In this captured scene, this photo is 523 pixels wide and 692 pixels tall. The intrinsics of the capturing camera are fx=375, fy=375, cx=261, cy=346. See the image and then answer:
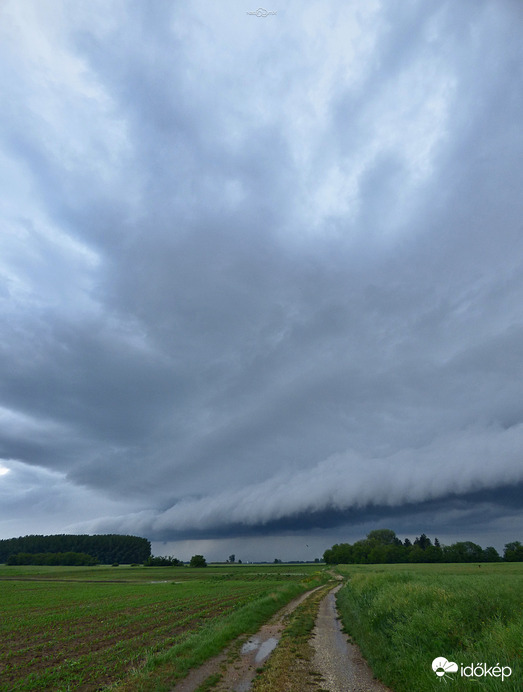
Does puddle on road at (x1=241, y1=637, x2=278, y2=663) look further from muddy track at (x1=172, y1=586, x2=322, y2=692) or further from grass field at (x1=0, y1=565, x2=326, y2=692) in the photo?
grass field at (x1=0, y1=565, x2=326, y2=692)

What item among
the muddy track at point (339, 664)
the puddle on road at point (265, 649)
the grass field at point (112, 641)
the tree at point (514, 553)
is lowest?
the muddy track at point (339, 664)

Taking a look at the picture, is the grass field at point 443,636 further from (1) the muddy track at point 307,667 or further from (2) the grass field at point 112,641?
(2) the grass field at point 112,641

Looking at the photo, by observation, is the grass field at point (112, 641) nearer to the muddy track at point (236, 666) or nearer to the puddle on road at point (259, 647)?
the muddy track at point (236, 666)

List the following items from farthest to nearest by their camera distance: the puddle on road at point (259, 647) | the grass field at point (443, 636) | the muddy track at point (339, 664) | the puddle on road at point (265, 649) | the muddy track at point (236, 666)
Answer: the puddle on road at point (259, 647)
the puddle on road at point (265, 649)
the muddy track at point (236, 666)
the muddy track at point (339, 664)
the grass field at point (443, 636)

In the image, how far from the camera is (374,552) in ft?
655

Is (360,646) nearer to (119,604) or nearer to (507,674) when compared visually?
(507,674)

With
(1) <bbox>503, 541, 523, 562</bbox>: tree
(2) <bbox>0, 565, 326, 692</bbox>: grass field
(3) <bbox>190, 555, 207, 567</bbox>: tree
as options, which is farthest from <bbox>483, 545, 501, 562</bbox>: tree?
(2) <bbox>0, 565, 326, 692</bbox>: grass field

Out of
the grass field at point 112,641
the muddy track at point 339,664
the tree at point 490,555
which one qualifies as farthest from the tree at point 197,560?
the muddy track at point 339,664

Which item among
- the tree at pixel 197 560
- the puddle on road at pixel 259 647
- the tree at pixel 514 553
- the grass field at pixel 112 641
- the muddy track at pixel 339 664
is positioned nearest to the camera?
the muddy track at pixel 339 664

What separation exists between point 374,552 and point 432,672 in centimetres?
21663

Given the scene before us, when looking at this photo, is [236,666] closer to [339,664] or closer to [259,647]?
[259,647]

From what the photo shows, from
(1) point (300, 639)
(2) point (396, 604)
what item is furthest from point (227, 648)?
(2) point (396, 604)

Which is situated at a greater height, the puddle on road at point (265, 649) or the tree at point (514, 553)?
the tree at point (514, 553)

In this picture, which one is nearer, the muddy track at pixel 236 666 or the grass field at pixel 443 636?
the grass field at pixel 443 636
